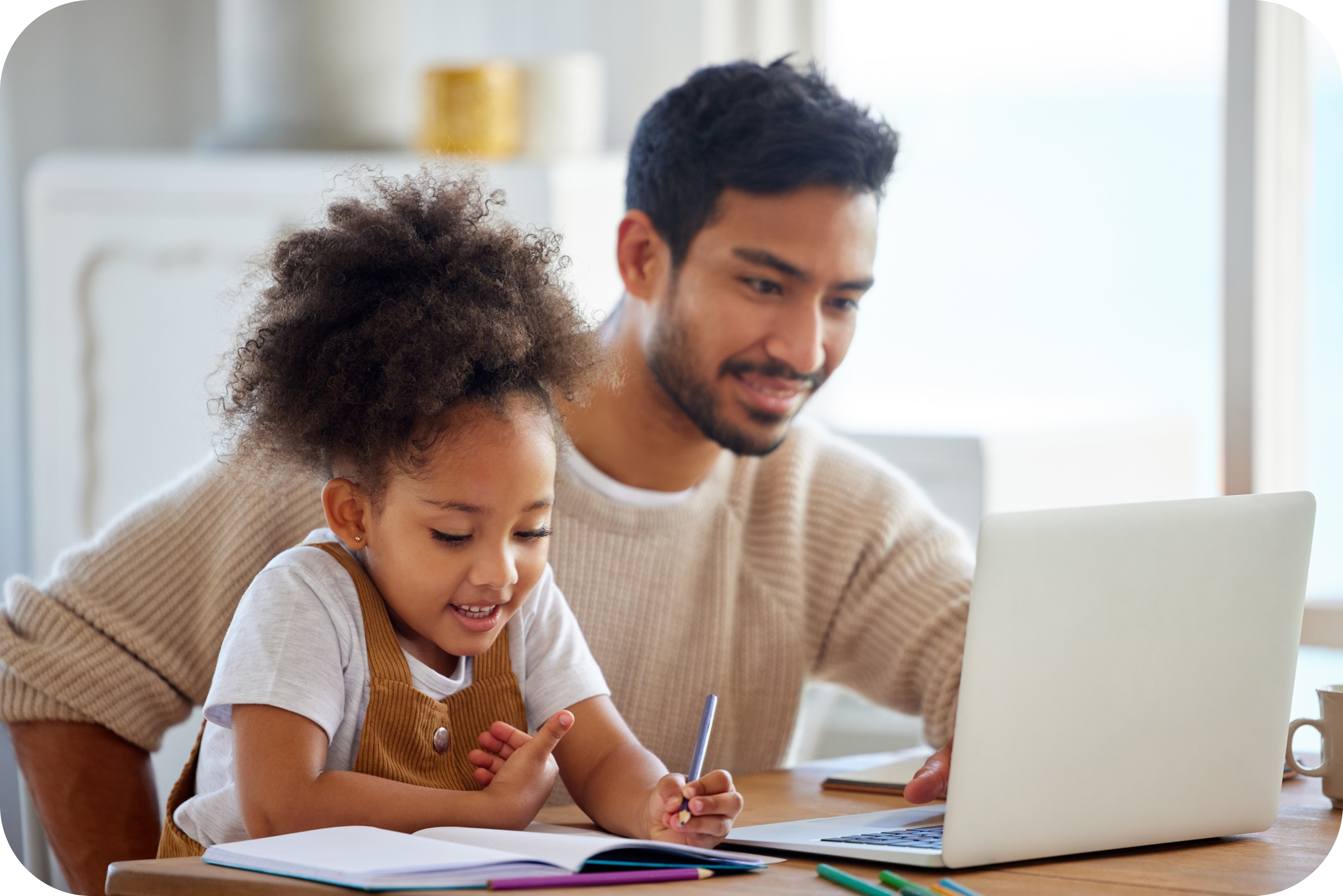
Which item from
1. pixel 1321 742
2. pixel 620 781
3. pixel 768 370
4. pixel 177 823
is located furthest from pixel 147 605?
pixel 1321 742

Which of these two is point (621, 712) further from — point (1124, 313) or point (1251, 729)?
point (1124, 313)

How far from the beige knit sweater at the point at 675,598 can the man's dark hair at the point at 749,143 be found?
30 cm

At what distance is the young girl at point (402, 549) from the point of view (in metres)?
1.08

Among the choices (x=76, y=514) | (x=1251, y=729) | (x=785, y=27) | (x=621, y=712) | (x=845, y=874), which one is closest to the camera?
(x=845, y=874)

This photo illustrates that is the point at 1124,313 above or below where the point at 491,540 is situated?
above

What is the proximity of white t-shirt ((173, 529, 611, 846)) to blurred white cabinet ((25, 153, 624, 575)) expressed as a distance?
1.26 metres

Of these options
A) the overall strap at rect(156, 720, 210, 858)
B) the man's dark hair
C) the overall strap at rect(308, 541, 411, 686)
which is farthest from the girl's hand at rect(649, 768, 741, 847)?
the man's dark hair

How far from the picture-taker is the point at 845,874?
954 millimetres

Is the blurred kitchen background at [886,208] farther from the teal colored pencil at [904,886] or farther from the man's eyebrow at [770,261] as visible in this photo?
the teal colored pencil at [904,886]

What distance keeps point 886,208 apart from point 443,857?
2.08m

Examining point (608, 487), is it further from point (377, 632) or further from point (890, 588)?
point (377, 632)

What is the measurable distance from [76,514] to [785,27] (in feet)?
4.96

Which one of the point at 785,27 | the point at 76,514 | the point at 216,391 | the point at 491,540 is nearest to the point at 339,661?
the point at 491,540

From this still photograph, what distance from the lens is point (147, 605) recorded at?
1.48 metres
